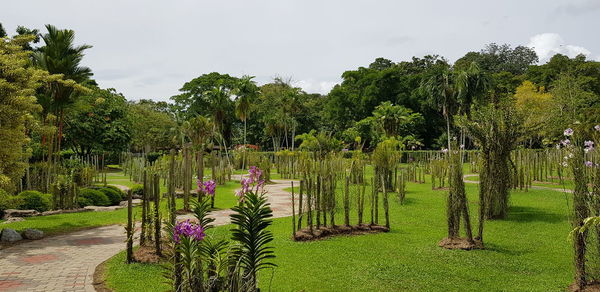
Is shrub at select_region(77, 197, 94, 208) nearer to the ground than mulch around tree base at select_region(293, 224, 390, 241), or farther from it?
farther from it

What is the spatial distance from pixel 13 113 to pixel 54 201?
461 centimetres

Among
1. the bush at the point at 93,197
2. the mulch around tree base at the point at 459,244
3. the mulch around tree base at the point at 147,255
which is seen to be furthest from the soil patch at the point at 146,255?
the bush at the point at 93,197

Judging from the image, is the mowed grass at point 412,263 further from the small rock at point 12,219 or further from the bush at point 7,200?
the small rock at point 12,219

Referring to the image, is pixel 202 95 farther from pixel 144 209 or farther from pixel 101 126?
pixel 144 209

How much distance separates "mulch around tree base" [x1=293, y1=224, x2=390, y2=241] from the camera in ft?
29.9

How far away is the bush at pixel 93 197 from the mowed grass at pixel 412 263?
6.58 meters

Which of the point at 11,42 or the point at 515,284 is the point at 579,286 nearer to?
the point at 515,284

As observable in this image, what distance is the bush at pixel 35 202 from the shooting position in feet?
42.5

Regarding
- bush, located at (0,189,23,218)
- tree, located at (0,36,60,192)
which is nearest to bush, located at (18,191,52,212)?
bush, located at (0,189,23,218)

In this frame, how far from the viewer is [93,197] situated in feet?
49.1

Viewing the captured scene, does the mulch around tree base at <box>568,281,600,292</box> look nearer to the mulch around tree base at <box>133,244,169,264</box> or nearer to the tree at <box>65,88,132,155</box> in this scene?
the mulch around tree base at <box>133,244,169,264</box>

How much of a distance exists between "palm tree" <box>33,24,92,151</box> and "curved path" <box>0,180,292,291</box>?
194 inches

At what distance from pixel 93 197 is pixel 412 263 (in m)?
11.7

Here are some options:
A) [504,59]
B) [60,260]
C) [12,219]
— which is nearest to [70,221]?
[12,219]
